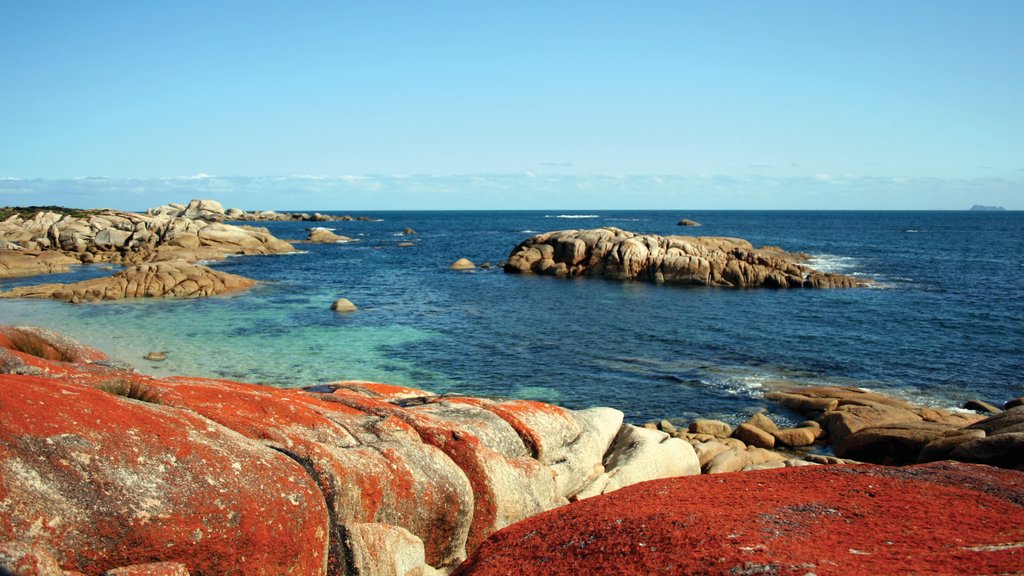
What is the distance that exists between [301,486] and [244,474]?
27.1 inches

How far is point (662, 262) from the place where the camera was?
2325 inches

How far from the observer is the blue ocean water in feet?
89.2

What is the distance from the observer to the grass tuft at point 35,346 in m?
11.3

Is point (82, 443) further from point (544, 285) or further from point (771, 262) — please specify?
point (771, 262)

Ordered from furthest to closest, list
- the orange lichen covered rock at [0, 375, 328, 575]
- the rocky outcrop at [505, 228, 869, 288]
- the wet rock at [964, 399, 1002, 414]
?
the rocky outcrop at [505, 228, 869, 288] → the wet rock at [964, 399, 1002, 414] → the orange lichen covered rock at [0, 375, 328, 575]

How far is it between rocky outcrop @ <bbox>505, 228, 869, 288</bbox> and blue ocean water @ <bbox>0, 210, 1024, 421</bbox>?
2.81m

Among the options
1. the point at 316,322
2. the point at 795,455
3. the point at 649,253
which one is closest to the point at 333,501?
the point at 795,455

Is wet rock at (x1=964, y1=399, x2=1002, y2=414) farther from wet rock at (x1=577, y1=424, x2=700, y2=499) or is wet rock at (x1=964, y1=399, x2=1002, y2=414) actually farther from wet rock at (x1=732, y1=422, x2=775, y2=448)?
wet rock at (x1=577, y1=424, x2=700, y2=499)

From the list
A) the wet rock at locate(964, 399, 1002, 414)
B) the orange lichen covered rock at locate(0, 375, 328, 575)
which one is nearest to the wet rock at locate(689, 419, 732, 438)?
the wet rock at locate(964, 399, 1002, 414)

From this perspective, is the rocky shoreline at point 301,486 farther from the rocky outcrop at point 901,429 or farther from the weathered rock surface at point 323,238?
the weathered rock surface at point 323,238

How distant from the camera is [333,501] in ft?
26.8

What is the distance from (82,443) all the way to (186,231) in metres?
78.3

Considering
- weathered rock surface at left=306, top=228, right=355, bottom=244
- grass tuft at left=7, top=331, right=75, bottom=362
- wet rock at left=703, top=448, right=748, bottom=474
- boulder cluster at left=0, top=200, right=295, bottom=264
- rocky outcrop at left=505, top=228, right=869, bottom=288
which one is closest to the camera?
grass tuft at left=7, top=331, right=75, bottom=362

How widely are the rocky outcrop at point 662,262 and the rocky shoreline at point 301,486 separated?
47.9 metres
